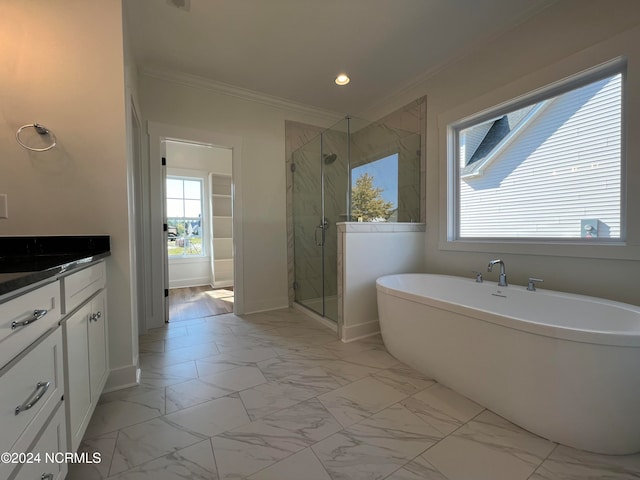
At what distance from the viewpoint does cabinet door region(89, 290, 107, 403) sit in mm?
1329

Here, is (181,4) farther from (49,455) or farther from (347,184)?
(49,455)

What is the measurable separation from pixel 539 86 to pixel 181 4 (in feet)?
8.89

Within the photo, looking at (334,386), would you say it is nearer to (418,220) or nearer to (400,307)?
(400,307)

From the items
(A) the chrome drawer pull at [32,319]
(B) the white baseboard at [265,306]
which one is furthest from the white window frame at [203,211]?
(A) the chrome drawer pull at [32,319]

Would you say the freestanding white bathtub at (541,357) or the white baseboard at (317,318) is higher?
the freestanding white bathtub at (541,357)

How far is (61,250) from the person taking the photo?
155 cm

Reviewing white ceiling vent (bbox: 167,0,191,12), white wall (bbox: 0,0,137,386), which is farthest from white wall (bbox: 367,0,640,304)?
white wall (bbox: 0,0,137,386)

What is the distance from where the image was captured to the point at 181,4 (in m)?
1.95

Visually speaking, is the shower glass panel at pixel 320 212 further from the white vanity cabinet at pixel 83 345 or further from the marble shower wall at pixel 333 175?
the white vanity cabinet at pixel 83 345

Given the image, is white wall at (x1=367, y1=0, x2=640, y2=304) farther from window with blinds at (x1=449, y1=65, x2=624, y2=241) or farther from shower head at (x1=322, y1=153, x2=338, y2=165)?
shower head at (x1=322, y1=153, x2=338, y2=165)

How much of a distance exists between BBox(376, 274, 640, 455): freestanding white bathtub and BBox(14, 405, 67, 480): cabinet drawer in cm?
186

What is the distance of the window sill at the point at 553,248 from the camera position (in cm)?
167

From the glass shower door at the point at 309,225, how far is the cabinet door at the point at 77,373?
7.35 ft

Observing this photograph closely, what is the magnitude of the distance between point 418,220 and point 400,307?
131cm
